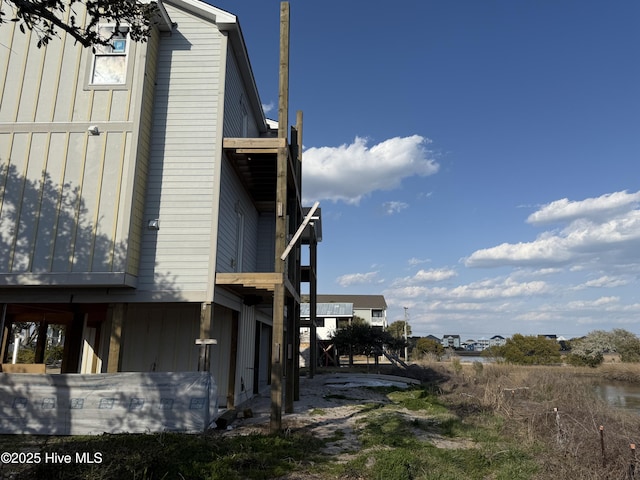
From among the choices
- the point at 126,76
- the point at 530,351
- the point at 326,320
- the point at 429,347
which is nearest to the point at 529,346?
the point at 530,351

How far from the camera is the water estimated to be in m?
19.9

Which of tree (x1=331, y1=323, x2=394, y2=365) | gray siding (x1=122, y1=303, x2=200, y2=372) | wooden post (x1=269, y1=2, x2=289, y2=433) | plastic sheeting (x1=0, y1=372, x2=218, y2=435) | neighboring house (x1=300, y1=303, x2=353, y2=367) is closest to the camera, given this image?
plastic sheeting (x1=0, y1=372, x2=218, y2=435)

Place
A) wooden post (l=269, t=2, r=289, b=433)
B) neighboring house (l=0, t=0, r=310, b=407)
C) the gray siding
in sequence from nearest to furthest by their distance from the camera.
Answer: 1. wooden post (l=269, t=2, r=289, b=433)
2. neighboring house (l=0, t=0, r=310, b=407)
3. the gray siding

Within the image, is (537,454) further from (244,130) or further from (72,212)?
(244,130)

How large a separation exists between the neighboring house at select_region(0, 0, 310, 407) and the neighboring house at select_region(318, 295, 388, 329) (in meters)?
51.2

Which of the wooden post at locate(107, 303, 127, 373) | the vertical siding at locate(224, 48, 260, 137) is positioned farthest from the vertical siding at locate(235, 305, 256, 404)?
the vertical siding at locate(224, 48, 260, 137)

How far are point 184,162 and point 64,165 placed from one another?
263cm

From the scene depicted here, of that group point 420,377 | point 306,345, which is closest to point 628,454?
point 420,377

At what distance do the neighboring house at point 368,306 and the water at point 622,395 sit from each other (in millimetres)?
32339

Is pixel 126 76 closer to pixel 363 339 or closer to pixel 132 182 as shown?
pixel 132 182

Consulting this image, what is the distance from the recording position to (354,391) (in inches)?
692

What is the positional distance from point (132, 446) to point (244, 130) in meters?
9.91

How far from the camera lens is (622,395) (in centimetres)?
2452

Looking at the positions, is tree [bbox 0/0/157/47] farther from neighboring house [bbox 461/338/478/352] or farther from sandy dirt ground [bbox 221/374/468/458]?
neighboring house [bbox 461/338/478/352]
